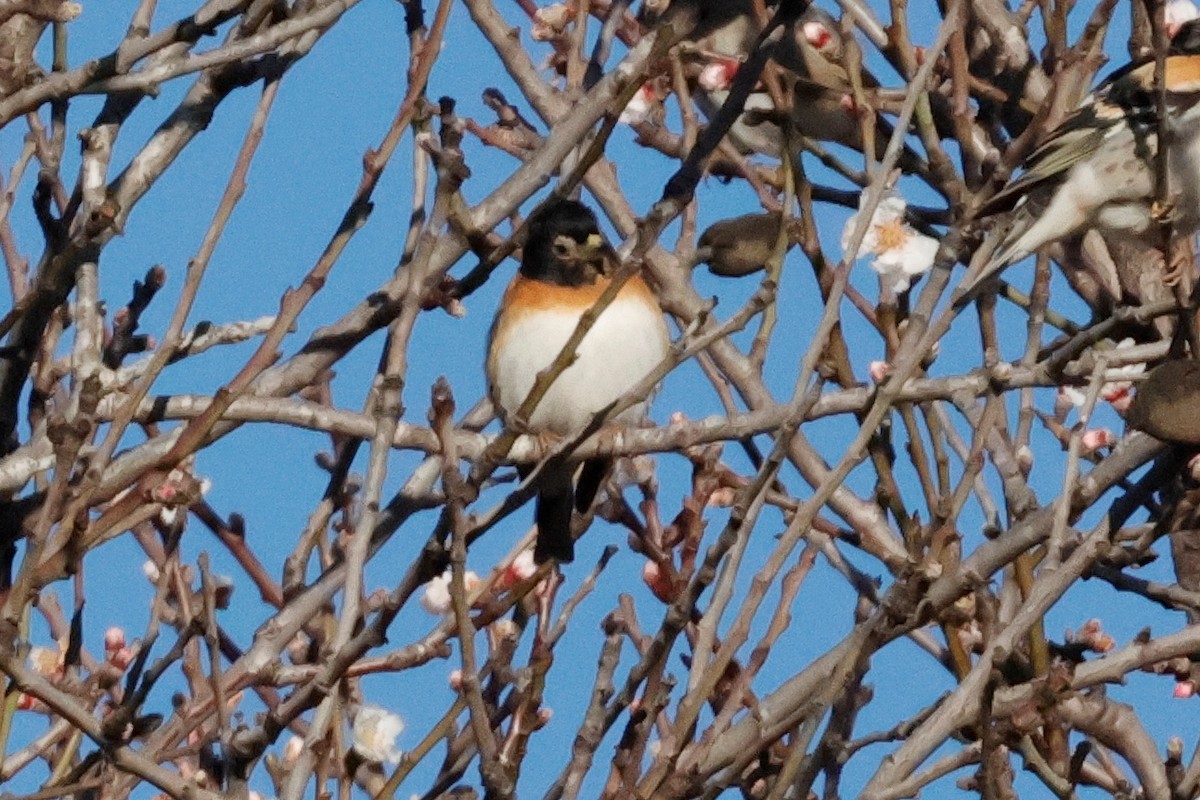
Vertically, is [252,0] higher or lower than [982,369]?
higher

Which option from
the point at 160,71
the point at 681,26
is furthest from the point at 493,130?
the point at 160,71

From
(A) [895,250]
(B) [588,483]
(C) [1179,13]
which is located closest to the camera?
(A) [895,250]

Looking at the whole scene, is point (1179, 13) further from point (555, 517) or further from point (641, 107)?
point (555, 517)

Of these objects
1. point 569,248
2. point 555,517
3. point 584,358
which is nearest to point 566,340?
point 584,358

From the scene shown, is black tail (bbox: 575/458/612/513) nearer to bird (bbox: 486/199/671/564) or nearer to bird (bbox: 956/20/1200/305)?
bird (bbox: 486/199/671/564)

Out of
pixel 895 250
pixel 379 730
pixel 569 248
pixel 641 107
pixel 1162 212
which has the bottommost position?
pixel 379 730

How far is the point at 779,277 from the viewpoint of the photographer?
3693mm

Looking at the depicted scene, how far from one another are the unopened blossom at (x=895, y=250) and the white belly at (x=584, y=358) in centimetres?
59

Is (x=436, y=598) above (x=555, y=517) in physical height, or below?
Result: below

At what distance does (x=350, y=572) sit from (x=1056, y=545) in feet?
3.62

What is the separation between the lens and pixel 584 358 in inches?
197

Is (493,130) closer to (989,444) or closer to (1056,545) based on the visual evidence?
(989,444)

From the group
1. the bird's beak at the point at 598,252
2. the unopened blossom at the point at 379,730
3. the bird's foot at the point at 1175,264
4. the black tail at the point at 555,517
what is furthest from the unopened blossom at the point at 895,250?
the unopened blossom at the point at 379,730

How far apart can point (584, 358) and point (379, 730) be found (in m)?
1.52
